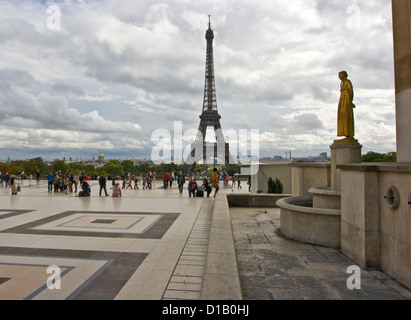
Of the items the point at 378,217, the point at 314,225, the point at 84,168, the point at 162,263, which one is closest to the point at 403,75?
the point at 378,217

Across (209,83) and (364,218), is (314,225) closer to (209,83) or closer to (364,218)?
(364,218)

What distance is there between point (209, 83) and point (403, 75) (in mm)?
54063

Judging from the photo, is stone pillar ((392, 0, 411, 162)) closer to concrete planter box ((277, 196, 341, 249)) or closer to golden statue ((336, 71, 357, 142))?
golden statue ((336, 71, 357, 142))

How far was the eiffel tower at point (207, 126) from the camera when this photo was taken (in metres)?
58.3

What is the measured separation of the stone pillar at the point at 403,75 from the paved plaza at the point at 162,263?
11.0 feet

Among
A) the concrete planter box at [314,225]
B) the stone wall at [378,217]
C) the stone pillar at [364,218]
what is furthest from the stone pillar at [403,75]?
the concrete planter box at [314,225]

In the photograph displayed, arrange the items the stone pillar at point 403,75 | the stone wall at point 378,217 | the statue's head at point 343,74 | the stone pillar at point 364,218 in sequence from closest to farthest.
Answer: the stone wall at point 378,217
the stone pillar at point 364,218
the stone pillar at point 403,75
the statue's head at point 343,74

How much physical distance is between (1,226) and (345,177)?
9.66 meters

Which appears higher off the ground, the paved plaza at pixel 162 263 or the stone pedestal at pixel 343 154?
the stone pedestal at pixel 343 154

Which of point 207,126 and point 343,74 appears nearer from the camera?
point 343,74

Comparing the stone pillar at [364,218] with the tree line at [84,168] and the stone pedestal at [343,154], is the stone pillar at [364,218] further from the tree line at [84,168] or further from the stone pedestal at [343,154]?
the tree line at [84,168]

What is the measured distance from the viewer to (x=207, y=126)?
6009 cm

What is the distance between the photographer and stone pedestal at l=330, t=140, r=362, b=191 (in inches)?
343
